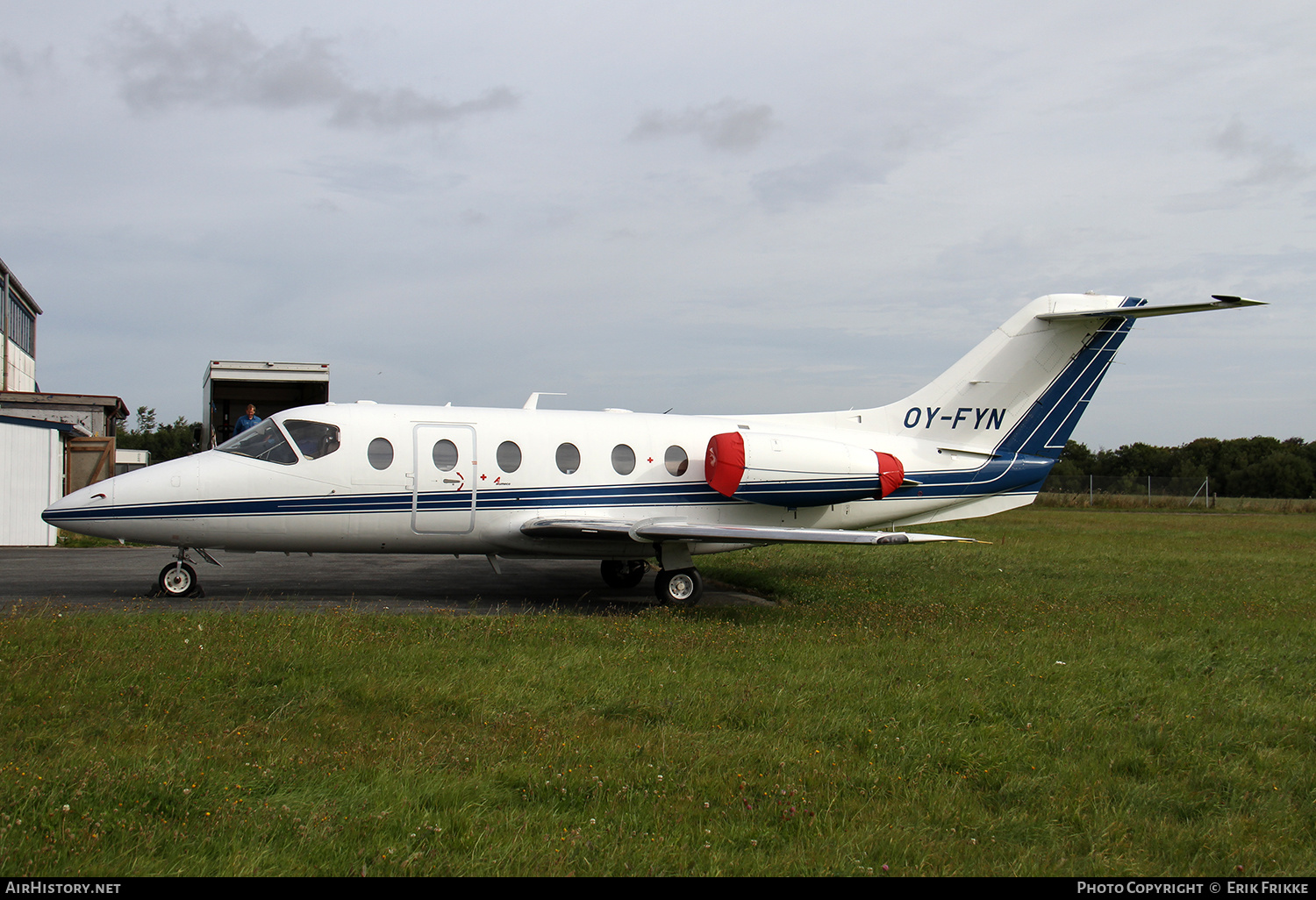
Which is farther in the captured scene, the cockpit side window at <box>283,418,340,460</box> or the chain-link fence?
the chain-link fence

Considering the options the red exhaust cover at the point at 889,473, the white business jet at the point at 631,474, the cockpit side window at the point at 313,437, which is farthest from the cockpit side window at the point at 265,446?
the red exhaust cover at the point at 889,473

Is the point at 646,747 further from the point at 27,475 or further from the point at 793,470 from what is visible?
the point at 27,475

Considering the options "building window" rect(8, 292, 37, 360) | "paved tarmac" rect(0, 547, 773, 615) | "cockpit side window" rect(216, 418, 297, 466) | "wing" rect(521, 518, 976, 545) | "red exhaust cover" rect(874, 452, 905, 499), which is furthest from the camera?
"building window" rect(8, 292, 37, 360)

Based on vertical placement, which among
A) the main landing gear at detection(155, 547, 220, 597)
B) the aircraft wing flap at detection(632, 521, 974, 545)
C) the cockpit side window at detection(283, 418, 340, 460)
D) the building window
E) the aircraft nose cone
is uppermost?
the building window

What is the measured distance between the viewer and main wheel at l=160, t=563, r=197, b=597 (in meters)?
12.7

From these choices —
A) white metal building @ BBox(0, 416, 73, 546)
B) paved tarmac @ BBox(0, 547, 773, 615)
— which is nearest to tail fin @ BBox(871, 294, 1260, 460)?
paved tarmac @ BBox(0, 547, 773, 615)

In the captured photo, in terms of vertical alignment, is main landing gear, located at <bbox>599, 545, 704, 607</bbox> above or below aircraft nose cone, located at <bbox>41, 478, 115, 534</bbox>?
below

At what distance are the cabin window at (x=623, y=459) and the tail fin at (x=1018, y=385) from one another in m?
4.65

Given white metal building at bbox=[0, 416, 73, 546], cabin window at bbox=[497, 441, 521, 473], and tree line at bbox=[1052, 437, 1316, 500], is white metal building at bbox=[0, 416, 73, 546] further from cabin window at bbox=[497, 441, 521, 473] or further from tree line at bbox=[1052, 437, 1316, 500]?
tree line at bbox=[1052, 437, 1316, 500]

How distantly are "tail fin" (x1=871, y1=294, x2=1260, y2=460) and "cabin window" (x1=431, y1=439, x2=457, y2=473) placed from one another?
7.34m

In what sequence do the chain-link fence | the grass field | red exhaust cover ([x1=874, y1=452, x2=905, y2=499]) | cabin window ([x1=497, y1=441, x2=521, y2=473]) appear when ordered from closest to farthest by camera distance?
1. the grass field
2. cabin window ([x1=497, y1=441, x2=521, y2=473])
3. red exhaust cover ([x1=874, y1=452, x2=905, y2=499])
4. the chain-link fence

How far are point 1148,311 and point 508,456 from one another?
10.5 metres

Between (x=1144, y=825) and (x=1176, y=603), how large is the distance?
1027 cm
